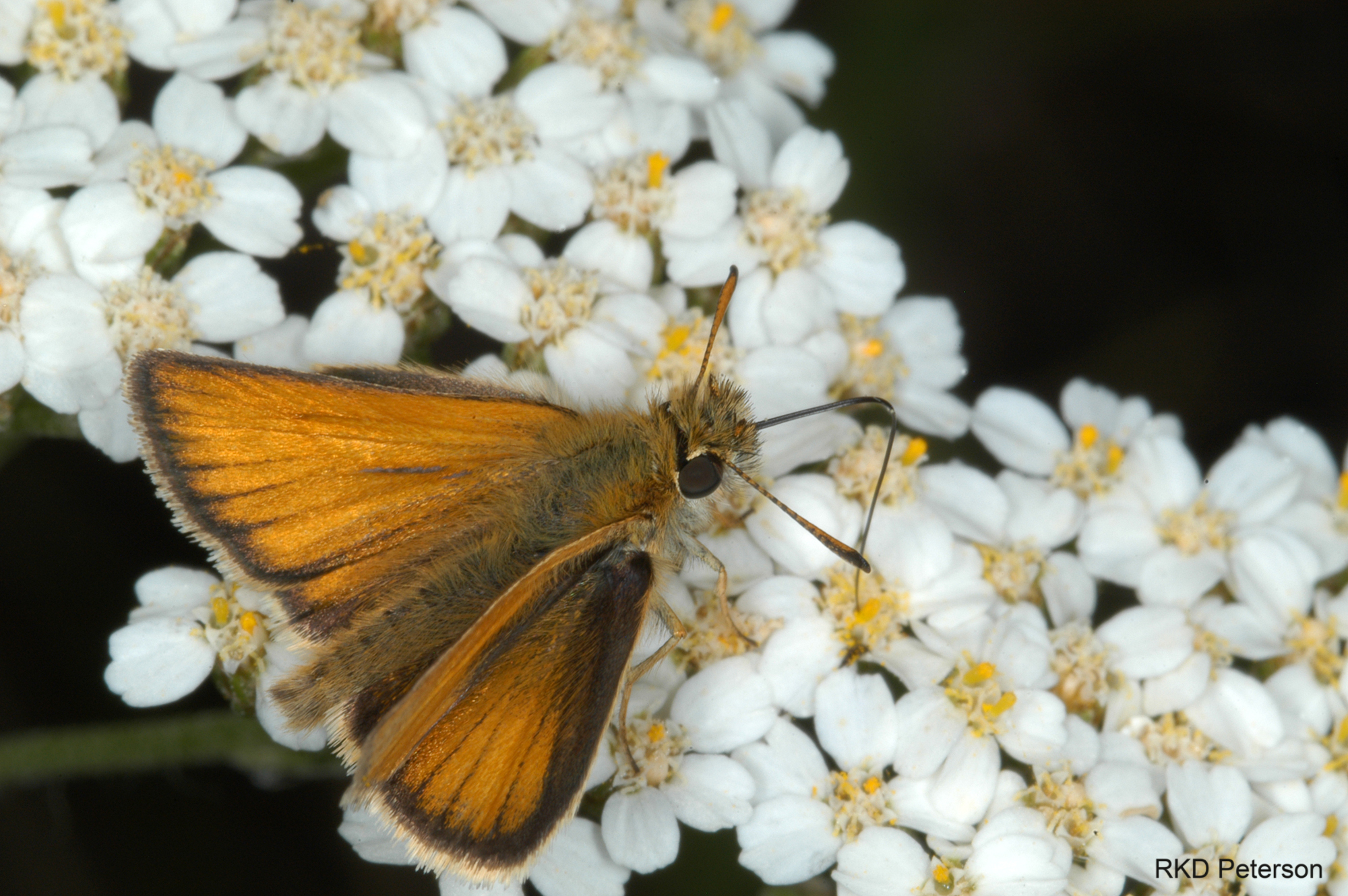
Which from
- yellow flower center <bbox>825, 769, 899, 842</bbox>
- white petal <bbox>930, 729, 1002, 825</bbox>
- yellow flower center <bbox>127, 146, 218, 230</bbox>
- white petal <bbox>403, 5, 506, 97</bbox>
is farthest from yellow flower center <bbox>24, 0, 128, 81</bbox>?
white petal <bbox>930, 729, 1002, 825</bbox>

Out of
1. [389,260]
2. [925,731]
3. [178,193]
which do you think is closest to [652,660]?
[925,731]

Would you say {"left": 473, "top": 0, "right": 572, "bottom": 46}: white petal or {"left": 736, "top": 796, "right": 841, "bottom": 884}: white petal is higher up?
{"left": 473, "top": 0, "right": 572, "bottom": 46}: white petal

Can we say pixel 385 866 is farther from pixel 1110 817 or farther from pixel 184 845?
pixel 1110 817

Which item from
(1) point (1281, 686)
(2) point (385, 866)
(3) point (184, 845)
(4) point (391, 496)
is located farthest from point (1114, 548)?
(3) point (184, 845)

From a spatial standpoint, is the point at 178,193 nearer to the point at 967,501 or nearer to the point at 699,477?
the point at 699,477

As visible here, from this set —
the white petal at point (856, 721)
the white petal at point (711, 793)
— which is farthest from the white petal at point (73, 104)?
the white petal at point (856, 721)

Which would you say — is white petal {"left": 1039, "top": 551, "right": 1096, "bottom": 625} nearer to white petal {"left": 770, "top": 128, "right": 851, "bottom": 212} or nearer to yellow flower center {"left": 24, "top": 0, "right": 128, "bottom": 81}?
white petal {"left": 770, "top": 128, "right": 851, "bottom": 212}
